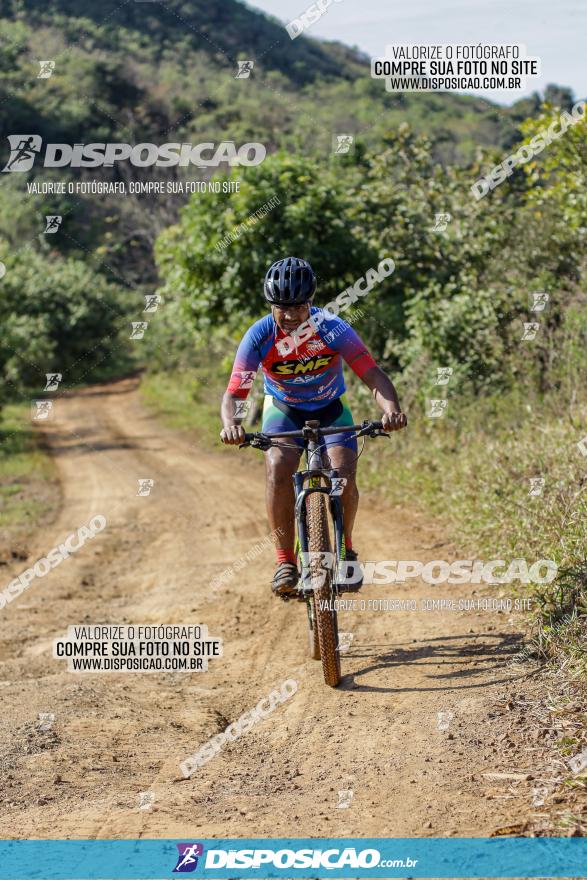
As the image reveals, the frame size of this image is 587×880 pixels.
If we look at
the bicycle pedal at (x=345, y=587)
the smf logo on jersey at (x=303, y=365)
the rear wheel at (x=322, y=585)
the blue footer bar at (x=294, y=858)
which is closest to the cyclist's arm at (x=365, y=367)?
the smf logo on jersey at (x=303, y=365)

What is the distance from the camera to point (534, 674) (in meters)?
5.48

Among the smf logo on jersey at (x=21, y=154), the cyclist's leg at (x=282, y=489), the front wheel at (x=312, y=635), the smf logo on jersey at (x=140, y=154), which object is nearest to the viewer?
the cyclist's leg at (x=282, y=489)

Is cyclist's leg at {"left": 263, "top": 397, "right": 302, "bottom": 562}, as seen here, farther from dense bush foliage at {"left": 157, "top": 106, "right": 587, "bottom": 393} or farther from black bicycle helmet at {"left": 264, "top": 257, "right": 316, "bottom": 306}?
dense bush foliage at {"left": 157, "top": 106, "right": 587, "bottom": 393}

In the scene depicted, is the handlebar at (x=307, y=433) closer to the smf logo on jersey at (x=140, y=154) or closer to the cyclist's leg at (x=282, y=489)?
the cyclist's leg at (x=282, y=489)

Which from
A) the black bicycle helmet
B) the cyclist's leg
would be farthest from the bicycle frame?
the black bicycle helmet

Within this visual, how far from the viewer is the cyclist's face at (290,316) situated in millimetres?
5946

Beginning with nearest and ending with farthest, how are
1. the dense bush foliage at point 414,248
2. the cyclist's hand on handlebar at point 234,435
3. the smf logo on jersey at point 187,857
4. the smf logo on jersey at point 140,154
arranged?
the smf logo on jersey at point 187,857 < the cyclist's hand on handlebar at point 234,435 < the dense bush foliage at point 414,248 < the smf logo on jersey at point 140,154

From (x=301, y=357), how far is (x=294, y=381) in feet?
0.61

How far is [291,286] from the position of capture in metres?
5.83

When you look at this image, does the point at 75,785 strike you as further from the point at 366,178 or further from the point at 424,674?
the point at 366,178

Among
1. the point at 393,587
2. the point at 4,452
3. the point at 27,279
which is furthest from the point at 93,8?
the point at 393,587

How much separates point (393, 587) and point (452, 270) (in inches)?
315

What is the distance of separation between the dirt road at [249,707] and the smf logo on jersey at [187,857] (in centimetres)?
10

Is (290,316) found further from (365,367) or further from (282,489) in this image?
(282,489)
